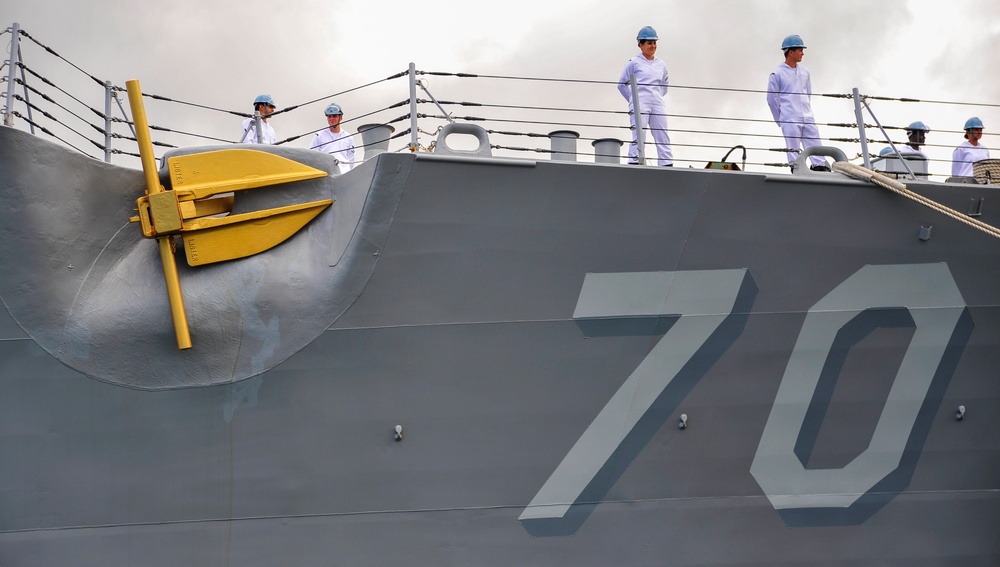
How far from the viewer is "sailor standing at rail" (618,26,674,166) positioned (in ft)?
21.7

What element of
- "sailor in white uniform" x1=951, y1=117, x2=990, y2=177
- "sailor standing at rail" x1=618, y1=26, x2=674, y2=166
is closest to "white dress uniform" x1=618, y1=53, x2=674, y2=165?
"sailor standing at rail" x1=618, y1=26, x2=674, y2=166

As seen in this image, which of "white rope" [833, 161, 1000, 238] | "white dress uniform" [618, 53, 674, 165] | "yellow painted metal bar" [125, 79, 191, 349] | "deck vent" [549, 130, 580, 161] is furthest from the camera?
"white dress uniform" [618, 53, 674, 165]

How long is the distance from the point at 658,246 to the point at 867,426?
1.74 metres

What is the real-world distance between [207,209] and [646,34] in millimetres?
3437

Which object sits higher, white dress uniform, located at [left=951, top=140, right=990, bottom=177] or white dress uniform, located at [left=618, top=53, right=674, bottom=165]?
white dress uniform, located at [left=618, top=53, right=674, bottom=165]

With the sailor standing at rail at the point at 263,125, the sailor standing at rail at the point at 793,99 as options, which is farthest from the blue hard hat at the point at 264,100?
the sailor standing at rail at the point at 793,99

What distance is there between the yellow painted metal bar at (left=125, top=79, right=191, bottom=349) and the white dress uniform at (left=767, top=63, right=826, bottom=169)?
414 centimetres

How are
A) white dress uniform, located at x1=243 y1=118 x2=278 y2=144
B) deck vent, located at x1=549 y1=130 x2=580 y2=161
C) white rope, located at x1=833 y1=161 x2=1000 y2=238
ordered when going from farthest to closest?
white dress uniform, located at x1=243 y1=118 x2=278 y2=144 < deck vent, located at x1=549 y1=130 x2=580 y2=161 < white rope, located at x1=833 y1=161 x2=1000 y2=238

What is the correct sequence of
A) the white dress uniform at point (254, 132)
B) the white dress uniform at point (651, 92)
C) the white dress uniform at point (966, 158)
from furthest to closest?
the white dress uniform at point (966, 158) → the white dress uniform at point (254, 132) → the white dress uniform at point (651, 92)

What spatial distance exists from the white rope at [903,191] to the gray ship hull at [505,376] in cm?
13

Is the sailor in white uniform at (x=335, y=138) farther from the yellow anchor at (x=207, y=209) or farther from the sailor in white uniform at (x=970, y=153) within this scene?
the sailor in white uniform at (x=970, y=153)

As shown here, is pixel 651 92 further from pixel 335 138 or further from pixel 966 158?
pixel 966 158

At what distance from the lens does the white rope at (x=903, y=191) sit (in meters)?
5.57

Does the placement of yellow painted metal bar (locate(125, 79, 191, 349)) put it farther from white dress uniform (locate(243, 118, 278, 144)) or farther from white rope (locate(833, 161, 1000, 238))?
white rope (locate(833, 161, 1000, 238))
